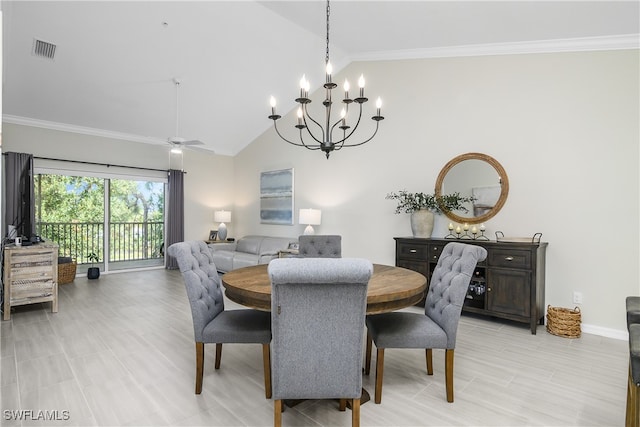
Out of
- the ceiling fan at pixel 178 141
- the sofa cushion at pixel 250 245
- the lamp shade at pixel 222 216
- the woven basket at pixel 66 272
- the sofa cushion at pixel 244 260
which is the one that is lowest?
the woven basket at pixel 66 272

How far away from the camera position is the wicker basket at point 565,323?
3402 mm

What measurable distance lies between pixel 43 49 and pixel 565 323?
6399 millimetres

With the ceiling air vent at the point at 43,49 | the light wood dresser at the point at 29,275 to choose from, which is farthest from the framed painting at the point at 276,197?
the ceiling air vent at the point at 43,49

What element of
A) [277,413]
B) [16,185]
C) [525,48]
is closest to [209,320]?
[277,413]

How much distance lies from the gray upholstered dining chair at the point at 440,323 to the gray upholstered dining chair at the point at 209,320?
2.36ft

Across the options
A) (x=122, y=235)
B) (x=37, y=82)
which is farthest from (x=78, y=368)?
(x=122, y=235)

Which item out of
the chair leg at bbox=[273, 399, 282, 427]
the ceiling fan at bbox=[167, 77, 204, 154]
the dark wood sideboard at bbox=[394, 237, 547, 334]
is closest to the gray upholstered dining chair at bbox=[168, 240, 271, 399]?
the chair leg at bbox=[273, 399, 282, 427]

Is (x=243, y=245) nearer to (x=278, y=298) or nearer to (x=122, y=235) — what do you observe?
(x=122, y=235)

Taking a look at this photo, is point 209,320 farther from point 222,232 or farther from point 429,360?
point 222,232

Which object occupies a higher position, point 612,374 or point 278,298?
point 278,298

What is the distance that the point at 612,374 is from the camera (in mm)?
2646

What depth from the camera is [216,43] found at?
450cm

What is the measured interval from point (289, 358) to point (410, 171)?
360cm

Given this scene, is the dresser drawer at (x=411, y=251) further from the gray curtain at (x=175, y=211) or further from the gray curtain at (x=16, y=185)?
the gray curtain at (x=16, y=185)
